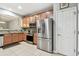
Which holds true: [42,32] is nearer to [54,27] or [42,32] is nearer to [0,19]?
[54,27]

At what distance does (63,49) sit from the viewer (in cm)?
360

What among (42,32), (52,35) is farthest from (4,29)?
(52,35)

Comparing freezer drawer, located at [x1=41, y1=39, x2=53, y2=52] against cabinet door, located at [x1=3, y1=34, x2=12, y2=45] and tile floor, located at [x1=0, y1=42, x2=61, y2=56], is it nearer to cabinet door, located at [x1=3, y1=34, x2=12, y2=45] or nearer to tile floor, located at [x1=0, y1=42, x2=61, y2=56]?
tile floor, located at [x1=0, y1=42, x2=61, y2=56]

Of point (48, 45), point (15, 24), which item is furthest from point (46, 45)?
point (15, 24)

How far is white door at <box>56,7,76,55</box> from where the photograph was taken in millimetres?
3202

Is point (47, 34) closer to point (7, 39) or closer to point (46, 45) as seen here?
point (46, 45)

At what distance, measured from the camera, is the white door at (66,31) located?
→ 3.20 metres

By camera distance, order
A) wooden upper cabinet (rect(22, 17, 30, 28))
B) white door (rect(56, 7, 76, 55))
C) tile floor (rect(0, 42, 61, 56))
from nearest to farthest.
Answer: white door (rect(56, 7, 76, 55)), tile floor (rect(0, 42, 61, 56)), wooden upper cabinet (rect(22, 17, 30, 28))

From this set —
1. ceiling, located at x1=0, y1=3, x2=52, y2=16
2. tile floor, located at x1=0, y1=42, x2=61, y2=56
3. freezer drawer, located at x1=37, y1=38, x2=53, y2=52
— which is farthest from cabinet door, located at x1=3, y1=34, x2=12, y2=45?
freezer drawer, located at x1=37, y1=38, x2=53, y2=52

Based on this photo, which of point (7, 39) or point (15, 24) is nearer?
point (7, 39)

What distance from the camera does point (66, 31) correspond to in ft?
11.3

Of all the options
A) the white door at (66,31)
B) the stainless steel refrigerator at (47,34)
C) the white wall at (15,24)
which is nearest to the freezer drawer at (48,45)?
the stainless steel refrigerator at (47,34)

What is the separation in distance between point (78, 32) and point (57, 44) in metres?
1.15

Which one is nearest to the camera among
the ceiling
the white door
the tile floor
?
the white door
